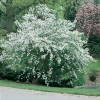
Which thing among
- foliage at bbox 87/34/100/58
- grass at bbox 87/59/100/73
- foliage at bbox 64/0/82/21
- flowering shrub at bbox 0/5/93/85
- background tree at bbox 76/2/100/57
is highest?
foliage at bbox 64/0/82/21

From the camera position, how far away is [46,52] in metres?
19.2

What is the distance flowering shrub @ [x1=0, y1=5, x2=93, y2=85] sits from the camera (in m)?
19.0

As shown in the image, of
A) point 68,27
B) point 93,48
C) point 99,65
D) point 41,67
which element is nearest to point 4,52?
point 41,67

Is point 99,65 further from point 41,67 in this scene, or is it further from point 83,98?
point 83,98

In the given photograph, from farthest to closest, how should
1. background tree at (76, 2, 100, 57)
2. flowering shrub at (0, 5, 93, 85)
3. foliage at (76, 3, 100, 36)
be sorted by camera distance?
1. foliage at (76, 3, 100, 36)
2. background tree at (76, 2, 100, 57)
3. flowering shrub at (0, 5, 93, 85)

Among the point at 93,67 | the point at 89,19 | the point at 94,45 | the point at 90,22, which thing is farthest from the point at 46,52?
the point at 89,19

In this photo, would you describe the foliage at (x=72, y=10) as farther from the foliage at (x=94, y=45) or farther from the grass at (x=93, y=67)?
the grass at (x=93, y=67)

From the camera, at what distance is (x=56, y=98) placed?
12.7 meters

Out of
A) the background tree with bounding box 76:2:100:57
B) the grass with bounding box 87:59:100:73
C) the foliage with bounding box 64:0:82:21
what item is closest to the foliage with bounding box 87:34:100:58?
the background tree with bounding box 76:2:100:57

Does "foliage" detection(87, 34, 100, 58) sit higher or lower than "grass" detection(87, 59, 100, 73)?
higher

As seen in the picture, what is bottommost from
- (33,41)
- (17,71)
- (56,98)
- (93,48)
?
(56,98)

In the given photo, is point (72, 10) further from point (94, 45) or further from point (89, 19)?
point (94, 45)

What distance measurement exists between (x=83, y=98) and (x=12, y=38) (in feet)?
25.6

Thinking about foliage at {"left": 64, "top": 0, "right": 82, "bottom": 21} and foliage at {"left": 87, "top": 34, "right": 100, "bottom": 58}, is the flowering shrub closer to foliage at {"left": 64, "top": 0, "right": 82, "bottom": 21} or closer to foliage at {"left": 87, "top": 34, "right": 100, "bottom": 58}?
foliage at {"left": 87, "top": 34, "right": 100, "bottom": 58}
